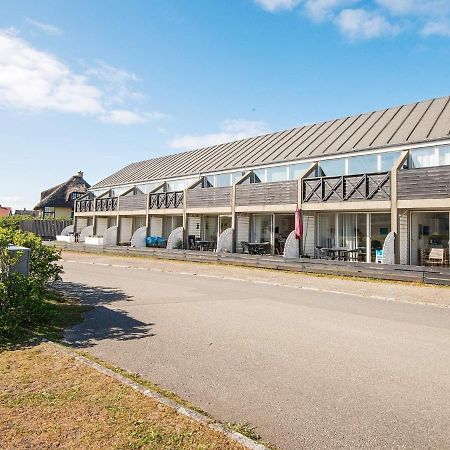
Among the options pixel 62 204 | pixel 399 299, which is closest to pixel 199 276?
pixel 399 299

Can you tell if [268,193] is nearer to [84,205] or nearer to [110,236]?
Result: [110,236]

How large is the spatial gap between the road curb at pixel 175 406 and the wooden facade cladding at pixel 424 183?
14.8 metres

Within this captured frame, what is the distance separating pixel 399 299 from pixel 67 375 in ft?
31.6

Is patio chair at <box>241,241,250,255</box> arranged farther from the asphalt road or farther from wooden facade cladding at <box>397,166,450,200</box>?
the asphalt road

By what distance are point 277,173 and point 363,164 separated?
580cm

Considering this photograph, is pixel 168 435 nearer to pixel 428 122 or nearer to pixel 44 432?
pixel 44 432

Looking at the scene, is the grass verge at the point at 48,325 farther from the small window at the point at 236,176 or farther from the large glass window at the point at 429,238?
the small window at the point at 236,176

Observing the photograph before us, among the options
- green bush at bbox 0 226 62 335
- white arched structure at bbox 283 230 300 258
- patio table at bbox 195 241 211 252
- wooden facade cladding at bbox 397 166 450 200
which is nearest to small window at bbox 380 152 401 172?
wooden facade cladding at bbox 397 166 450 200

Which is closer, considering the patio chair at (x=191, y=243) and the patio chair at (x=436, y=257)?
the patio chair at (x=436, y=257)

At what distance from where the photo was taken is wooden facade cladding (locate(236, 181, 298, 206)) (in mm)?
20772

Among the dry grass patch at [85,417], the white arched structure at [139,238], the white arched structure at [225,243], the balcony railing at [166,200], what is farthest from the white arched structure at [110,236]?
the dry grass patch at [85,417]

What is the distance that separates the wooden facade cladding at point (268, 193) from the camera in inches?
818

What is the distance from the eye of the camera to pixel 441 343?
6.87 metres

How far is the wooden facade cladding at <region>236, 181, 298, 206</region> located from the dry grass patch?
670 inches
